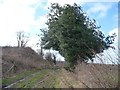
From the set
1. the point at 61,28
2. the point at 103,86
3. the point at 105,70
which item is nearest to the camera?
the point at 103,86

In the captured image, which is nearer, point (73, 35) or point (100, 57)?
point (100, 57)

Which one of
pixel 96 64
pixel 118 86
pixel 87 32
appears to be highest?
pixel 87 32

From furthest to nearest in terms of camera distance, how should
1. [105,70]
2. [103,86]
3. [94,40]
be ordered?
[94,40] → [105,70] → [103,86]

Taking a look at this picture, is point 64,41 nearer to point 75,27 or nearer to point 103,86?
point 75,27

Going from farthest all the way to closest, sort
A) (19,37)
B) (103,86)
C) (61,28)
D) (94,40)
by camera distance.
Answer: (19,37)
(61,28)
(94,40)
(103,86)

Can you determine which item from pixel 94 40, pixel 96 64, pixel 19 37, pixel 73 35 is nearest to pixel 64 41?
pixel 73 35

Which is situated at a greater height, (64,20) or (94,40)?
(64,20)

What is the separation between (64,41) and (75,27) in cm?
140

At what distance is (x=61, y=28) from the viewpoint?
2458 centimetres

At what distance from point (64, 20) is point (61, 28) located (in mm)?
706

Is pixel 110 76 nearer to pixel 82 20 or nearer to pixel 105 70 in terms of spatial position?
pixel 105 70

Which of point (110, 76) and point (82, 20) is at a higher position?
point (82, 20)

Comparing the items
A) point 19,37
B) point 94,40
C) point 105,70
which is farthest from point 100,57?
point 19,37

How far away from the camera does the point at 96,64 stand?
6.09m
